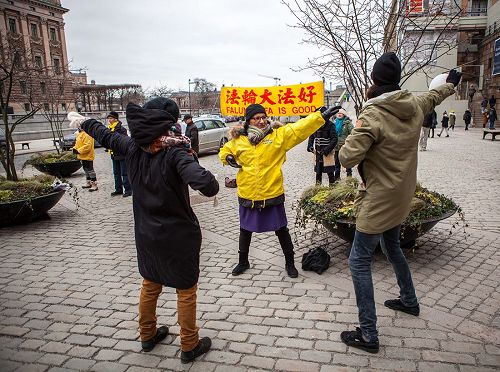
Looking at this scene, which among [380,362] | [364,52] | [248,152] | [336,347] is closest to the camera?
[380,362]

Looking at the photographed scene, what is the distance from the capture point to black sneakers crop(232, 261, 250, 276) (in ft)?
14.2

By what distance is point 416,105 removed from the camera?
2.75 metres

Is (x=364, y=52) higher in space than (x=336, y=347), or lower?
higher

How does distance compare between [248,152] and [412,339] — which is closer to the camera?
[412,339]

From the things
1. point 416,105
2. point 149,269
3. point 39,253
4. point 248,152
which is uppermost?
point 416,105

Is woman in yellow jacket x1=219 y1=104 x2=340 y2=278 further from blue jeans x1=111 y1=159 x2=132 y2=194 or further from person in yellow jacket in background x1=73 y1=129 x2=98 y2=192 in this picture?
person in yellow jacket in background x1=73 y1=129 x2=98 y2=192

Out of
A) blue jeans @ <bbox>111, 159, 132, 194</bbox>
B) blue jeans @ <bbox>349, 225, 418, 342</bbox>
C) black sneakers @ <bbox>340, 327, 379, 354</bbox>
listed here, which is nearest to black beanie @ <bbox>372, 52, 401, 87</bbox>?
blue jeans @ <bbox>349, 225, 418, 342</bbox>

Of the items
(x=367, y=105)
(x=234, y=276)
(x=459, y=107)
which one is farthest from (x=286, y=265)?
(x=459, y=107)

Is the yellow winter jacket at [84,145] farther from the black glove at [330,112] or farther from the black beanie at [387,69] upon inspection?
the black beanie at [387,69]

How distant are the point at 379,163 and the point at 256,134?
1560 millimetres

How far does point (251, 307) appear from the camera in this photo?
359cm

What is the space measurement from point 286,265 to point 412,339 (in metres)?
1.62

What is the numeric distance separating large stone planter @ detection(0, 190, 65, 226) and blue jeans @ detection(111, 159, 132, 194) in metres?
2.11

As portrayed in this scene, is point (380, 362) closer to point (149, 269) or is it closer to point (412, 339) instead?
point (412, 339)
